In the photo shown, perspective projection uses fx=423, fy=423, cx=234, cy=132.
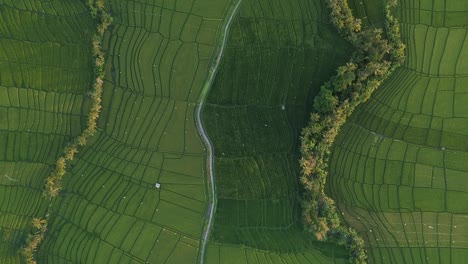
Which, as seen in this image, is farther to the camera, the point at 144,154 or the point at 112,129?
the point at 112,129

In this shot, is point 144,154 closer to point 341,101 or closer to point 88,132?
point 88,132

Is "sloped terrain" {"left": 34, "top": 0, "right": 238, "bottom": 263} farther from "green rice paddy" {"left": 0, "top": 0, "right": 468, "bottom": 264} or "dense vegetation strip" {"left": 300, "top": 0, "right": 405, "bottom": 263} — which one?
"dense vegetation strip" {"left": 300, "top": 0, "right": 405, "bottom": 263}

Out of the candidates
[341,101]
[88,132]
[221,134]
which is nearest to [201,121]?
[221,134]

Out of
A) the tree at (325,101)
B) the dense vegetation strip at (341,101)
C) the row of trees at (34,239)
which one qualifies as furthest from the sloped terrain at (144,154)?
the tree at (325,101)

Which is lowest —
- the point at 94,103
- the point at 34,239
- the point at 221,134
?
the point at 34,239

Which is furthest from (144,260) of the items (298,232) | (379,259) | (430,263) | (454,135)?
(454,135)

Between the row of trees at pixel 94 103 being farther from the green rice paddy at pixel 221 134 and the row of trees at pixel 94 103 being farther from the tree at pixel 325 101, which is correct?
the tree at pixel 325 101
